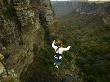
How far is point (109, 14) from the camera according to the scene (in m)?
81.6

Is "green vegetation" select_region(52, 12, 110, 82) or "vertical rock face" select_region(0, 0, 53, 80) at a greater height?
"vertical rock face" select_region(0, 0, 53, 80)

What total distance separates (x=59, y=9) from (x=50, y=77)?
155313 mm

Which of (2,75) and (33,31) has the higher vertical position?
(2,75)

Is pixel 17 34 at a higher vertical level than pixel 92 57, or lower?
higher

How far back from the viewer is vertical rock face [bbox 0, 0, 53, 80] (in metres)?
20.7

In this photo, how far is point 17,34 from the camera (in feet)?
77.0

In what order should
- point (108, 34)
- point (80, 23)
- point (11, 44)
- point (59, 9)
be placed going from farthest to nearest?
point (59, 9)
point (80, 23)
point (108, 34)
point (11, 44)

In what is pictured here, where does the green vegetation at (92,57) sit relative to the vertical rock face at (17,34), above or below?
below

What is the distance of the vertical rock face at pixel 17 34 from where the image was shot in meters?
20.7

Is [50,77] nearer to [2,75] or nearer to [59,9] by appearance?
[2,75]

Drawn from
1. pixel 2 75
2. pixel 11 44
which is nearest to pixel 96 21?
pixel 11 44

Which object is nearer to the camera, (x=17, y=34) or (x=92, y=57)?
(x=17, y=34)

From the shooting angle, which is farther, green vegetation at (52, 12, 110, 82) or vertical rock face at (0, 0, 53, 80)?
green vegetation at (52, 12, 110, 82)

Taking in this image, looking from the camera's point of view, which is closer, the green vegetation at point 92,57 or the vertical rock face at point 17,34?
the vertical rock face at point 17,34
